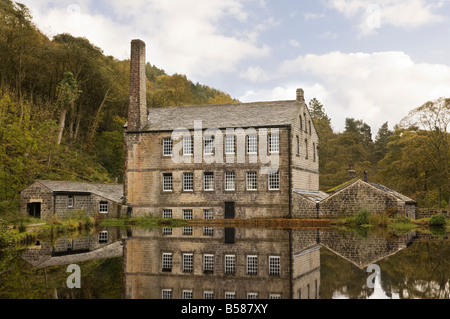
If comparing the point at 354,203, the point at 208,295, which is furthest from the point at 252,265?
the point at 354,203

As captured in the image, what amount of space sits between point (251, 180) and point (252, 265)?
→ 67.9 ft

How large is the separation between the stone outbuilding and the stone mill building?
1217mm

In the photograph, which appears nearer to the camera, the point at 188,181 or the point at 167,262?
the point at 167,262

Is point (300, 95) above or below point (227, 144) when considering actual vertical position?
above

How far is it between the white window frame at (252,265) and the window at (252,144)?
Result: 1942cm

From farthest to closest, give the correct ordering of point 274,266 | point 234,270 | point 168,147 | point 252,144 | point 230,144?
point 168,147 < point 230,144 < point 252,144 < point 274,266 < point 234,270

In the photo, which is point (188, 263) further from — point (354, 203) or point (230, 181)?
point (230, 181)

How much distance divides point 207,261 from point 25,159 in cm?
2036

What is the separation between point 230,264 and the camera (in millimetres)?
14117

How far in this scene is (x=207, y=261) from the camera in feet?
48.9

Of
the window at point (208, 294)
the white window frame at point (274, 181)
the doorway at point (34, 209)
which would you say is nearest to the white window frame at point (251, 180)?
the white window frame at point (274, 181)

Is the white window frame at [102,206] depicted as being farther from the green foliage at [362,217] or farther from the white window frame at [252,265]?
the white window frame at [252,265]

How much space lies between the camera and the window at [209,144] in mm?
35406
